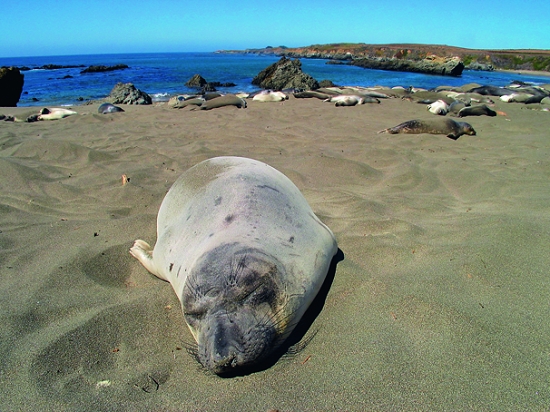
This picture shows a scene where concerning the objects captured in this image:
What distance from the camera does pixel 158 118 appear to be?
10.0 metres

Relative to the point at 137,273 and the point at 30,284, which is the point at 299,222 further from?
the point at 30,284

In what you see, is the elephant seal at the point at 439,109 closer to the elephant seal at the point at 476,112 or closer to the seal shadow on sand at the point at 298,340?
the elephant seal at the point at 476,112

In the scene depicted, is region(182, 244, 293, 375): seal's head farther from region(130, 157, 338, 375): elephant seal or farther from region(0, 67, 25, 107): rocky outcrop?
region(0, 67, 25, 107): rocky outcrop

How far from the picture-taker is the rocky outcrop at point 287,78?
19844 mm

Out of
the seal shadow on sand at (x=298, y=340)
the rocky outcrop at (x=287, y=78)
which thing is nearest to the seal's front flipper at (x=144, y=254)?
the seal shadow on sand at (x=298, y=340)

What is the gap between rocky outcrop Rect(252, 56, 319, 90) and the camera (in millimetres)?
19844

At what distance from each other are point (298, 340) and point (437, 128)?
707 cm

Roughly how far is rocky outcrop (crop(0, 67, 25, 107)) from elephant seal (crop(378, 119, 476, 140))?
15512 mm

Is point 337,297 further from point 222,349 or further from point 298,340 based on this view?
point 222,349

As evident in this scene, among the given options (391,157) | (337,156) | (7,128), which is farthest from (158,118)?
(391,157)

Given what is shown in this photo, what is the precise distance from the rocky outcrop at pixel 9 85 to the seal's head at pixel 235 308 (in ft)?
58.0

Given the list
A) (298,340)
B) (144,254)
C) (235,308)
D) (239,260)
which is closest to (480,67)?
(144,254)

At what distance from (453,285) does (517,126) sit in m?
7.62

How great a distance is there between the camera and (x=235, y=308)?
179 centimetres
